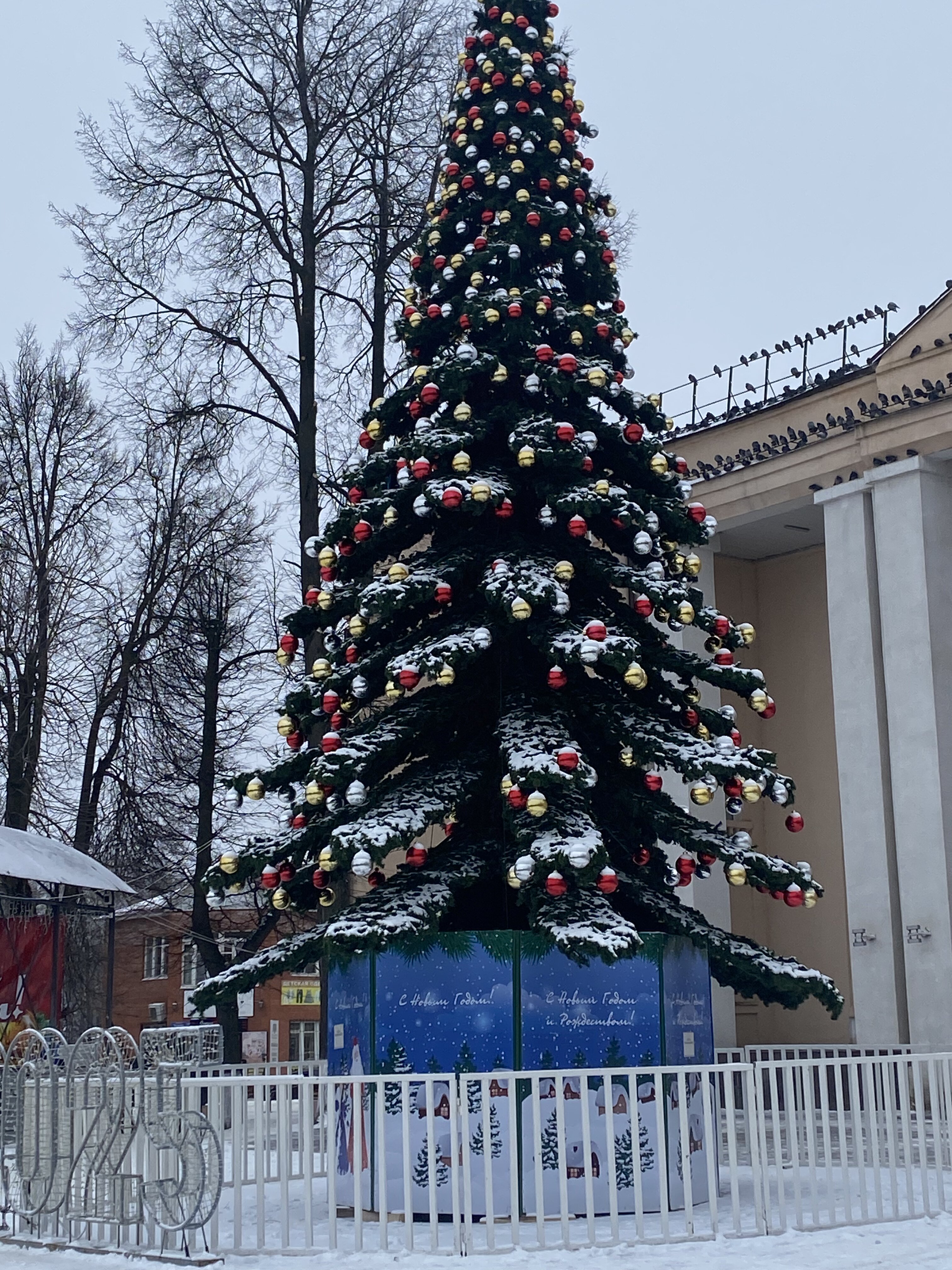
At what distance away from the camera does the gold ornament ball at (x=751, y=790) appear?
36.7 ft

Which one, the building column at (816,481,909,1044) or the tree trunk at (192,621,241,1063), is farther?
the tree trunk at (192,621,241,1063)

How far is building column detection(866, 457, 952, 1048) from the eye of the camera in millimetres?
Result: 20406

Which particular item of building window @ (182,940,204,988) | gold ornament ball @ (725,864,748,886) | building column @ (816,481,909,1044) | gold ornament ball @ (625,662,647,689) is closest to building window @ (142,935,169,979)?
building window @ (182,940,204,988)

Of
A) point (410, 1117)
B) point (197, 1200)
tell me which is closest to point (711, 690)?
point (410, 1117)

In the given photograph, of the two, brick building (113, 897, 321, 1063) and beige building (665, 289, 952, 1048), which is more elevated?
beige building (665, 289, 952, 1048)

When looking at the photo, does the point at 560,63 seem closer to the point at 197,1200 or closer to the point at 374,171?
the point at 374,171

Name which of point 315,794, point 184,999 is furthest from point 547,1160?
point 184,999

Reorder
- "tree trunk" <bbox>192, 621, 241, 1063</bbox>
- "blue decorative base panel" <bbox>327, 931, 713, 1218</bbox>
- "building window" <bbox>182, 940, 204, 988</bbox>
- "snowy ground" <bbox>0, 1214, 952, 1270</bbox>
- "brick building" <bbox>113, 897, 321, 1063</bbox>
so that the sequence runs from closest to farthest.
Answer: "snowy ground" <bbox>0, 1214, 952, 1270</bbox>
"blue decorative base panel" <bbox>327, 931, 713, 1218</bbox>
"tree trunk" <bbox>192, 621, 241, 1063</bbox>
"building window" <bbox>182, 940, 204, 988</bbox>
"brick building" <bbox>113, 897, 321, 1063</bbox>

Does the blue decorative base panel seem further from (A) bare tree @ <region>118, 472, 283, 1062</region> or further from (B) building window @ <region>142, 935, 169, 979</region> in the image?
(B) building window @ <region>142, 935, 169, 979</region>

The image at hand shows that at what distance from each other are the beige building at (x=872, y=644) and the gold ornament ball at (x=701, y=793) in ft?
35.0

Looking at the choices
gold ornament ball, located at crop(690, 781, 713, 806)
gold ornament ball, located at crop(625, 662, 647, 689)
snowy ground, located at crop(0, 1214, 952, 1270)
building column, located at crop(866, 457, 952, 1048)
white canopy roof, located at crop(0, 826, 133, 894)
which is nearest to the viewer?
snowy ground, located at crop(0, 1214, 952, 1270)

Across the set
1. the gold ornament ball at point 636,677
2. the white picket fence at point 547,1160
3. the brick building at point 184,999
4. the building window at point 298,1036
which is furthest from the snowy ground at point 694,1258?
the brick building at point 184,999

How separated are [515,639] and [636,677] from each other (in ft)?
4.94

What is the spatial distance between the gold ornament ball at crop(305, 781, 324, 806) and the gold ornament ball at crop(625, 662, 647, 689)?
255 cm
